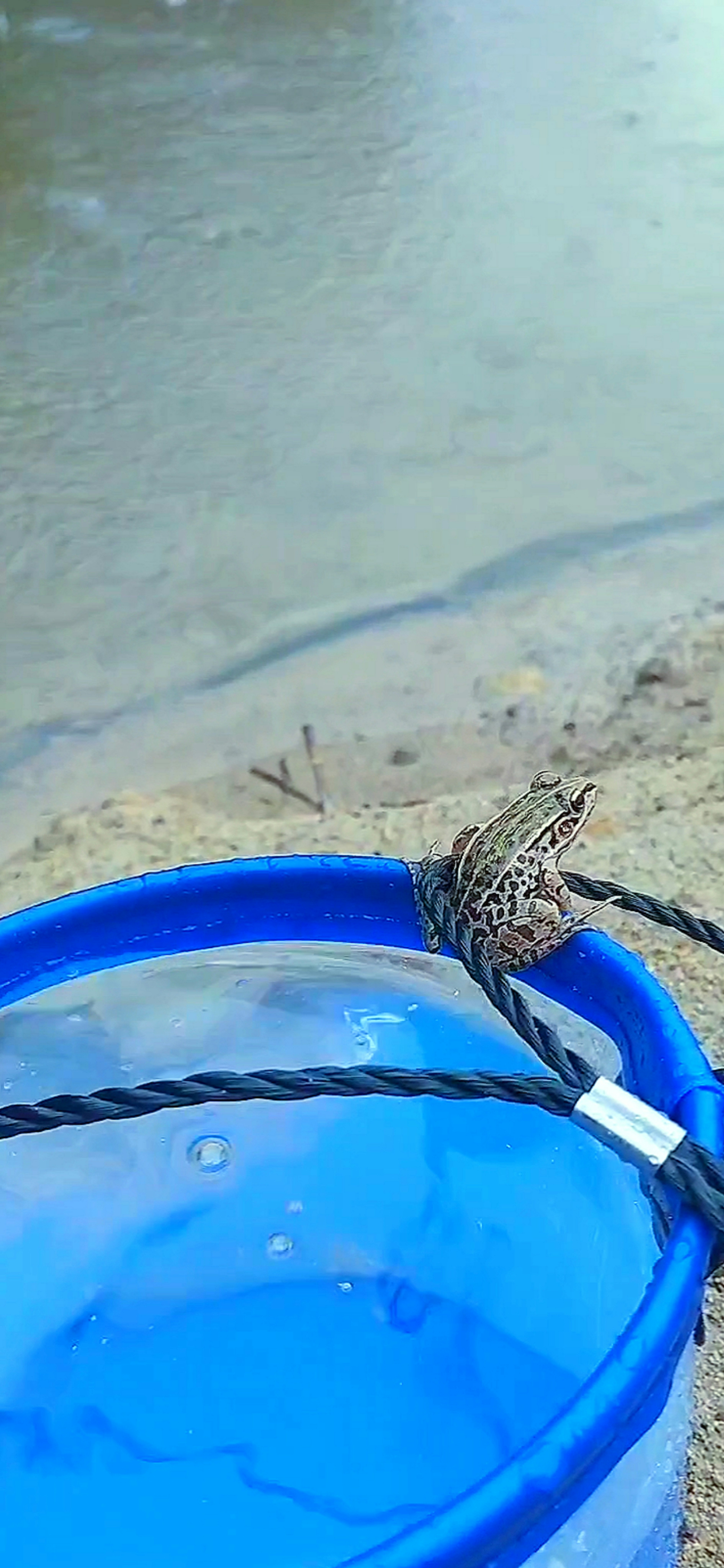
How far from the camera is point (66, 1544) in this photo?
36.5 inches

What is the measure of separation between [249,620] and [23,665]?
0.93 ft

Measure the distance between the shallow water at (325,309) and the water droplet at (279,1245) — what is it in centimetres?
66

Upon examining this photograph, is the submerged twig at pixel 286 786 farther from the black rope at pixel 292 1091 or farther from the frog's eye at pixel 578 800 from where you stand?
the black rope at pixel 292 1091

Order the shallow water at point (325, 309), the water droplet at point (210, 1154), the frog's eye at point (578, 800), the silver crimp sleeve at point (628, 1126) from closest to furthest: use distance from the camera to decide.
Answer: the silver crimp sleeve at point (628, 1126)
the frog's eye at point (578, 800)
the water droplet at point (210, 1154)
the shallow water at point (325, 309)

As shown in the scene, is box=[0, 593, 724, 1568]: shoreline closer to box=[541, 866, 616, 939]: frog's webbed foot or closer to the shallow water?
the shallow water

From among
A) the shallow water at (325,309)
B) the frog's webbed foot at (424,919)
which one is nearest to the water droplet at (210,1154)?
the frog's webbed foot at (424,919)

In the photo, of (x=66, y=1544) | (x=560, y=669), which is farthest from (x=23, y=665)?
(x=66, y=1544)

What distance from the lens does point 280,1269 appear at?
1105 millimetres

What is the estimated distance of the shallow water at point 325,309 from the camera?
1.95 metres

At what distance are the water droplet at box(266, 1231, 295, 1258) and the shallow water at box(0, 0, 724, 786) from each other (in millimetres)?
663

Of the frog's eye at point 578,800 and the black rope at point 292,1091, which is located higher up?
the black rope at point 292,1091

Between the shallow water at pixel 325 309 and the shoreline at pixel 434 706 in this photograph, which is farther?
the shallow water at pixel 325 309

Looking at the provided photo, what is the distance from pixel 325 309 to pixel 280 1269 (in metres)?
1.77

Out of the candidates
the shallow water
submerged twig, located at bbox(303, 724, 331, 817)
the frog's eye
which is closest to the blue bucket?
the frog's eye
